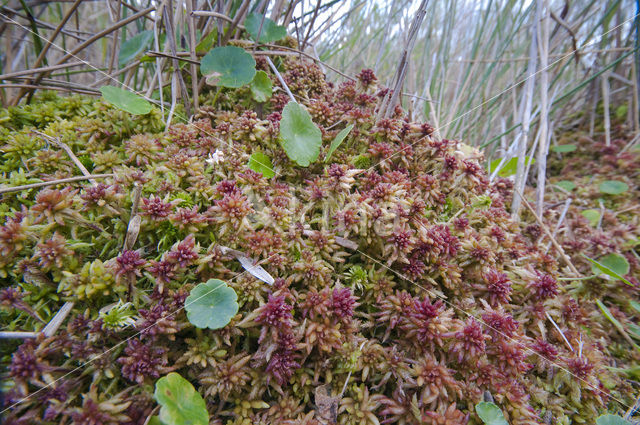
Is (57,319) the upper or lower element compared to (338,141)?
lower

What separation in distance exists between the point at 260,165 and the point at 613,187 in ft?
10.7

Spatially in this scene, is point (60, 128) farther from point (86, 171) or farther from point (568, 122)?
point (568, 122)

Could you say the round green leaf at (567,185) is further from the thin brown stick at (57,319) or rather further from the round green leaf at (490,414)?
the thin brown stick at (57,319)

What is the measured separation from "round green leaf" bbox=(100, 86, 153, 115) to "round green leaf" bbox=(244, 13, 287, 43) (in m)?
0.94

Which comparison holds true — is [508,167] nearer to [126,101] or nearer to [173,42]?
[173,42]

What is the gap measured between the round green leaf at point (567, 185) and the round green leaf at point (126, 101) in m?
3.69

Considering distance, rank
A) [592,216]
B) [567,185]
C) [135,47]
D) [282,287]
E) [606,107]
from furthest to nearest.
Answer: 1. [606,107]
2. [567,185]
3. [592,216]
4. [135,47]
5. [282,287]

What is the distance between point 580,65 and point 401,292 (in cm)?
398

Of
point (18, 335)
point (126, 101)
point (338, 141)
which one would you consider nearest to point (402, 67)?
point (338, 141)

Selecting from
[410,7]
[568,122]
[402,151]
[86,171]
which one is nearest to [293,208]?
[402,151]

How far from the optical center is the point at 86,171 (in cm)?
180

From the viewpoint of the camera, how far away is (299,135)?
1974mm

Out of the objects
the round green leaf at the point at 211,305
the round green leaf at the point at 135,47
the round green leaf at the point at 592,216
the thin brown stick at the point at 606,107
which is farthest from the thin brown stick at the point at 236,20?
the thin brown stick at the point at 606,107

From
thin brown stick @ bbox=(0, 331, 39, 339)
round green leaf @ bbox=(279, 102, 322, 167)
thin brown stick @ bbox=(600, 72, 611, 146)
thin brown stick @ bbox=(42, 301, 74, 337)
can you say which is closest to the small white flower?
round green leaf @ bbox=(279, 102, 322, 167)
